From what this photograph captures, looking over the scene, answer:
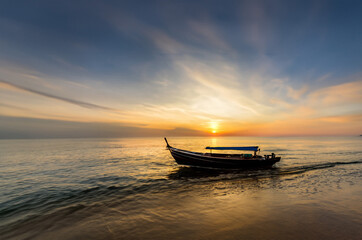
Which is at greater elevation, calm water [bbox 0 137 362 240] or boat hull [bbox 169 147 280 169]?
boat hull [bbox 169 147 280 169]

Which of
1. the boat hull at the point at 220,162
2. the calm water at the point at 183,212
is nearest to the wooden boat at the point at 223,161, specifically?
the boat hull at the point at 220,162

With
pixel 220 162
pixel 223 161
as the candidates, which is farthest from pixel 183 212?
pixel 223 161

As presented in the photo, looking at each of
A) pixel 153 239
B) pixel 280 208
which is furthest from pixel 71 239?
pixel 280 208

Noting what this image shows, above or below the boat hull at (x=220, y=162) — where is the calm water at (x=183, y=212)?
below

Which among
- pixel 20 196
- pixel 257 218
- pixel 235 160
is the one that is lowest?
pixel 20 196

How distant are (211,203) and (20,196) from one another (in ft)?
54.0

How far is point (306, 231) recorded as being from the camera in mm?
7637

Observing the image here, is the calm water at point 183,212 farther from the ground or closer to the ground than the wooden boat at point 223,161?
closer to the ground

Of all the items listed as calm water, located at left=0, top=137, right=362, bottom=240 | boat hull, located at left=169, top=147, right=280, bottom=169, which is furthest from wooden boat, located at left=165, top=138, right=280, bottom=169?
calm water, located at left=0, top=137, right=362, bottom=240

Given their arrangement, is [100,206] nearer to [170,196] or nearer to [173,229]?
[170,196]

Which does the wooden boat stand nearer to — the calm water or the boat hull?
the boat hull

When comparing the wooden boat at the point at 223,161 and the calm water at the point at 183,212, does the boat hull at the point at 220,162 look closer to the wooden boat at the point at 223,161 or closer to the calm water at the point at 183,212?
the wooden boat at the point at 223,161

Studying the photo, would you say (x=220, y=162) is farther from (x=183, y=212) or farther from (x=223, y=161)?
(x=183, y=212)

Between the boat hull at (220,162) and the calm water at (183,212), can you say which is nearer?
the calm water at (183,212)
